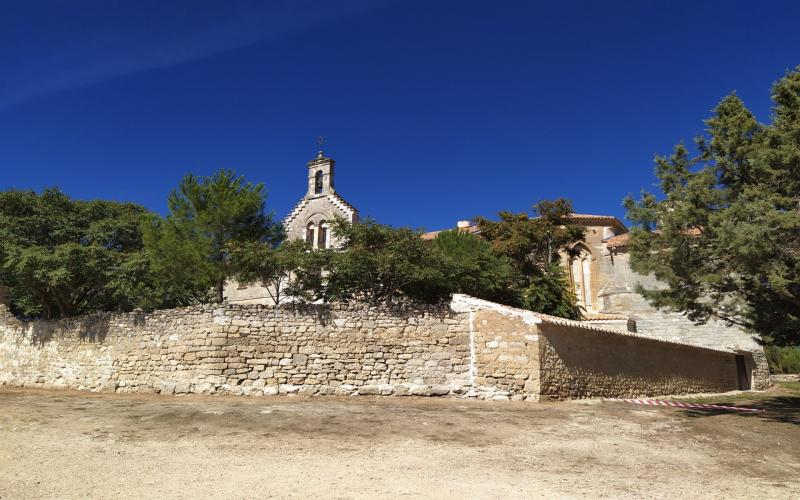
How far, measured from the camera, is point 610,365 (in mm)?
15938

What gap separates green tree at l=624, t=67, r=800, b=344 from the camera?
10.8m

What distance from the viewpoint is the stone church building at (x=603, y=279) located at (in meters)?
29.7

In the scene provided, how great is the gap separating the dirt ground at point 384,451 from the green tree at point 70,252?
280 inches

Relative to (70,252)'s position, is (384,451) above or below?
below

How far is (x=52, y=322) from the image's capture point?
1903 centimetres

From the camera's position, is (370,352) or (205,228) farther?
(205,228)

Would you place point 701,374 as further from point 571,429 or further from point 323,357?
point 323,357

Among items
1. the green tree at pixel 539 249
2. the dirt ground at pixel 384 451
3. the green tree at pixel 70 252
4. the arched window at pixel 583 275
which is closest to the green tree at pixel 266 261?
the green tree at pixel 70 252

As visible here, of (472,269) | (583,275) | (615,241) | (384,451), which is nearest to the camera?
(384,451)

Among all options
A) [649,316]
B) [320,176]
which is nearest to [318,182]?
[320,176]

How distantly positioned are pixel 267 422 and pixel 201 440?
1.73 metres

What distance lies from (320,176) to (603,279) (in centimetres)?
2015

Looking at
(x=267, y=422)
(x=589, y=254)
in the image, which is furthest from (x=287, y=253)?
(x=589, y=254)

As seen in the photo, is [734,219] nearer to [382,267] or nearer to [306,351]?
[382,267]
